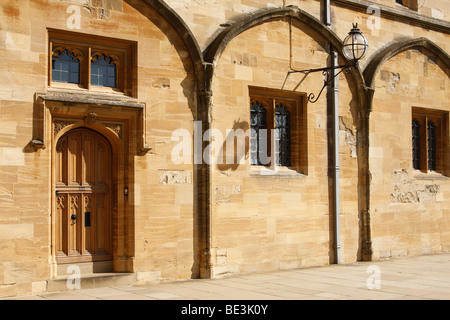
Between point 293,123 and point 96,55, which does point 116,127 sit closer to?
point 96,55

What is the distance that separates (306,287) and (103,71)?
462 centimetres

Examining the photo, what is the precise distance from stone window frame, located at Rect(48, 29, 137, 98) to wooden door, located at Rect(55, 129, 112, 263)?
2.46ft

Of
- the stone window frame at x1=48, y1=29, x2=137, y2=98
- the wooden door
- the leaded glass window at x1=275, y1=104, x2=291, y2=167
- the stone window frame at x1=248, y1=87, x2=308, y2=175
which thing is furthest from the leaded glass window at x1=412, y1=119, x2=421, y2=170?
the wooden door

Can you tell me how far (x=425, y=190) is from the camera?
1454 centimetres

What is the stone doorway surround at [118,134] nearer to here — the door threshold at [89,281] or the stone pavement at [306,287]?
the door threshold at [89,281]

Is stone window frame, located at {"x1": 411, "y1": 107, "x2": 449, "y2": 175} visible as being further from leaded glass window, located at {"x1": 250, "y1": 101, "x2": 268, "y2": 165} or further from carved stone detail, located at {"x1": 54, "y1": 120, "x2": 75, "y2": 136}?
carved stone detail, located at {"x1": 54, "y1": 120, "x2": 75, "y2": 136}

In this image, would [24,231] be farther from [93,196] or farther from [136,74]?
[136,74]

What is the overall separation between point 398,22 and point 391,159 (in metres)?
3.14

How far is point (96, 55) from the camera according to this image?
32.8 ft

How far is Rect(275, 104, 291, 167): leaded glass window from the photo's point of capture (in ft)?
40.1

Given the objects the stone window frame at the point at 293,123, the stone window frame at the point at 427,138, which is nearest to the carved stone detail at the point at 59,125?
the stone window frame at the point at 293,123
